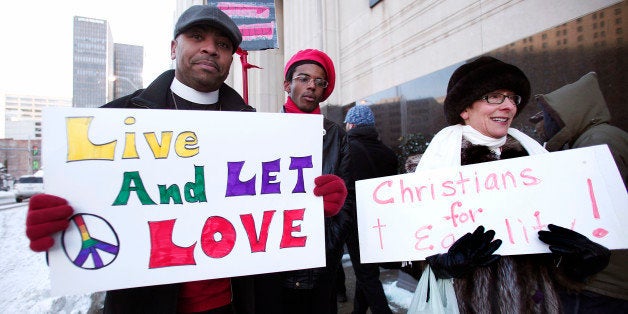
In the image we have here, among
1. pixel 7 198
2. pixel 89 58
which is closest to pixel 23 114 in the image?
pixel 89 58

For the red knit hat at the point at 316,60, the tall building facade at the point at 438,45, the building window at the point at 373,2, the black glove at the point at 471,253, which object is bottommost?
the black glove at the point at 471,253

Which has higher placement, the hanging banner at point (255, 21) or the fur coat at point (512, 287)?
the hanging banner at point (255, 21)

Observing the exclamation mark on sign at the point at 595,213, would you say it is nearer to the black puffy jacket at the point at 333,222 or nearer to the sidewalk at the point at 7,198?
the black puffy jacket at the point at 333,222

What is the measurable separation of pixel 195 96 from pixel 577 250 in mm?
1644

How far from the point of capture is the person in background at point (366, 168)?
3.15 m

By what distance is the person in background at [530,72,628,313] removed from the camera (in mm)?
1602

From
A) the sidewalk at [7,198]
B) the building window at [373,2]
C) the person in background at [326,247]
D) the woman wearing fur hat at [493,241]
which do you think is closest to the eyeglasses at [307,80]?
the person in background at [326,247]

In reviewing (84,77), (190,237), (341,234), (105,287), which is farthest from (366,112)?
(84,77)

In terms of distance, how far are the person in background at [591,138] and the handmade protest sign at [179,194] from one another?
1.28m

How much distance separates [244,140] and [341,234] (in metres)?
0.73

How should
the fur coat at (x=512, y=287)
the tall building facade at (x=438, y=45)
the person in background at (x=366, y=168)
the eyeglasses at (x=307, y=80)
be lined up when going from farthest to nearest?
the person in background at (x=366, y=168) < the tall building facade at (x=438, y=45) < the eyeglasses at (x=307, y=80) < the fur coat at (x=512, y=287)

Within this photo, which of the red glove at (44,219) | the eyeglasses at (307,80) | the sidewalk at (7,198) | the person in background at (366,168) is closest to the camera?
the red glove at (44,219)

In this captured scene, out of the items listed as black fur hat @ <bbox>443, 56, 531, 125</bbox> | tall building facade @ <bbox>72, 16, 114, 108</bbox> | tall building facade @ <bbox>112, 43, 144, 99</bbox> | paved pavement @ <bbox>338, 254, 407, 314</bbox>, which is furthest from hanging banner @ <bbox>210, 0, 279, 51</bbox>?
tall building facade @ <bbox>112, 43, 144, 99</bbox>

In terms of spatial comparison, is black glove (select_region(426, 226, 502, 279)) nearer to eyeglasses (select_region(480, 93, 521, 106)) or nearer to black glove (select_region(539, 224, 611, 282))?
black glove (select_region(539, 224, 611, 282))
